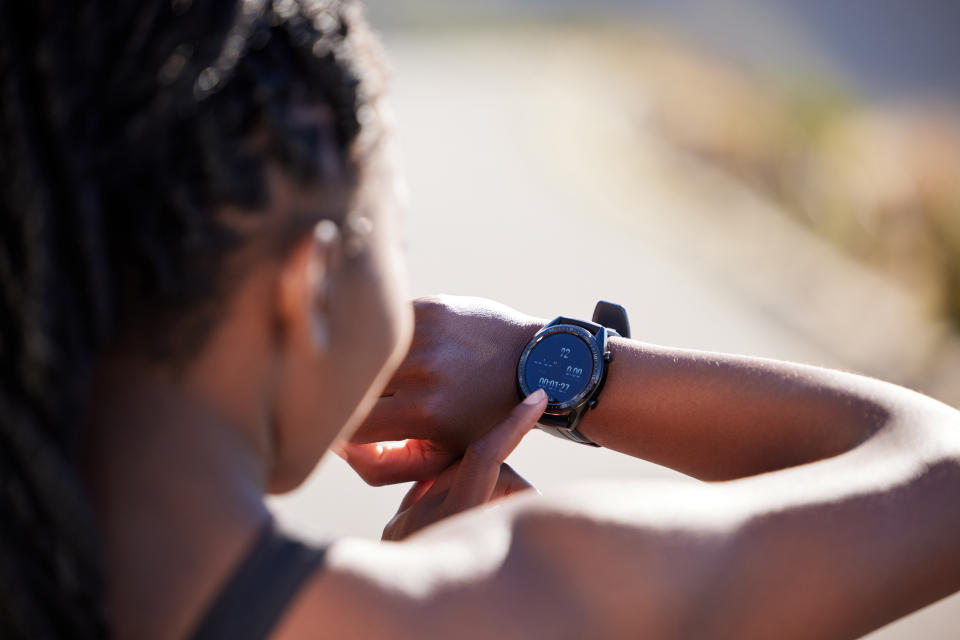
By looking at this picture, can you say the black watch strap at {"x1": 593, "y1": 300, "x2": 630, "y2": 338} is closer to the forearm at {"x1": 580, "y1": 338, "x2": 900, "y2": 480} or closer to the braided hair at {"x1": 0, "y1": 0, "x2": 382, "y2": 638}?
the forearm at {"x1": 580, "y1": 338, "x2": 900, "y2": 480}

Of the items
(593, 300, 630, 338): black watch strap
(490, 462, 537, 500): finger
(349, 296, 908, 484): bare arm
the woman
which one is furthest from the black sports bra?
(593, 300, 630, 338): black watch strap

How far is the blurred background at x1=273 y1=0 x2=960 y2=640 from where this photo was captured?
233 inches

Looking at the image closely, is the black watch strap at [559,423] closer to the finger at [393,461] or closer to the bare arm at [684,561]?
the finger at [393,461]

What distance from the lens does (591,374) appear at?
205 centimetres

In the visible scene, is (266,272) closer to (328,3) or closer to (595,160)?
(328,3)

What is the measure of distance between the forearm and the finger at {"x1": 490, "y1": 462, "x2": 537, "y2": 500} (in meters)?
0.27

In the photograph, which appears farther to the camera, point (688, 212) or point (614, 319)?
point (688, 212)

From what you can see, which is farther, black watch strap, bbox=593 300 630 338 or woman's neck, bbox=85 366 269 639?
black watch strap, bbox=593 300 630 338

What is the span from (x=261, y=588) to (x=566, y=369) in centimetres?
101

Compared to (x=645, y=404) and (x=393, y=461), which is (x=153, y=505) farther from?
(x=645, y=404)

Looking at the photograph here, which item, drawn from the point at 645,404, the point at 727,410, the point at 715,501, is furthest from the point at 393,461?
the point at 715,501

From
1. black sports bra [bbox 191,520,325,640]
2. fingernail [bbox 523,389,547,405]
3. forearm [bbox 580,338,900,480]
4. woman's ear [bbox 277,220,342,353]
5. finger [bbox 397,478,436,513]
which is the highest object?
woman's ear [bbox 277,220,342,353]

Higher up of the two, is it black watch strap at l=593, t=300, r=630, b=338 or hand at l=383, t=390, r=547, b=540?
black watch strap at l=593, t=300, r=630, b=338

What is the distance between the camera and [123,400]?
114cm
